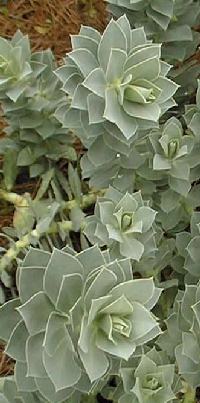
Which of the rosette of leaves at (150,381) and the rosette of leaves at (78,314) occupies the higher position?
the rosette of leaves at (78,314)

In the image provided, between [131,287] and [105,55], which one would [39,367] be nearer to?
[131,287]

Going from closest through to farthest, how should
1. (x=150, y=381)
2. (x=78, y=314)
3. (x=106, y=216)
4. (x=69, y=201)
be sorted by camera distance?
(x=78, y=314), (x=150, y=381), (x=106, y=216), (x=69, y=201)

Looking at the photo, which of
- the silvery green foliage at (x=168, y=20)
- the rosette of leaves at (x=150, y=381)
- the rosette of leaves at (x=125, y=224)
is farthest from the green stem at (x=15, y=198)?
the rosette of leaves at (x=150, y=381)

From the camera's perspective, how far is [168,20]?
170 centimetres

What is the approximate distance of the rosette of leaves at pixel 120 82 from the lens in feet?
4.48

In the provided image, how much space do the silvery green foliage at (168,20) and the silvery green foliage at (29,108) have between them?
0.68ft

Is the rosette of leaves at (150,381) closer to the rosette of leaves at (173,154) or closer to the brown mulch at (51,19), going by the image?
the rosette of leaves at (173,154)

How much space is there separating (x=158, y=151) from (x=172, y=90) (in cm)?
18

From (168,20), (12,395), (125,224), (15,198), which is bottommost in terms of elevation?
(12,395)

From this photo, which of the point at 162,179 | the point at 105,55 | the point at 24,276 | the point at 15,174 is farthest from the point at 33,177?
the point at 24,276

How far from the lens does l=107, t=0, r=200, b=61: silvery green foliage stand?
5.50ft

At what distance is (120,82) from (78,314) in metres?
0.45

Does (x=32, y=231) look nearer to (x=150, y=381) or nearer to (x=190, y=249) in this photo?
(x=190, y=249)

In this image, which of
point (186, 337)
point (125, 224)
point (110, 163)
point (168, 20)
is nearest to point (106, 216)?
point (125, 224)
